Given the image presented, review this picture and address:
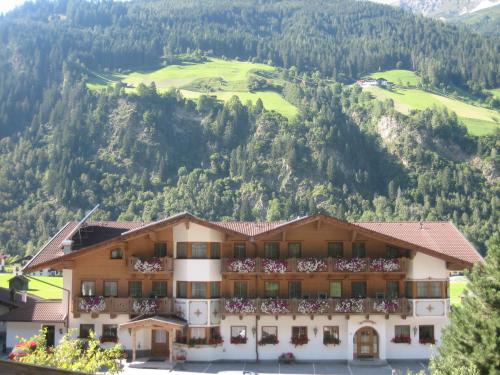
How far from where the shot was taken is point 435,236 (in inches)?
1893

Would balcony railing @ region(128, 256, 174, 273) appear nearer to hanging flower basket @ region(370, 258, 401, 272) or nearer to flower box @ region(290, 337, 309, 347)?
flower box @ region(290, 337, 309, 347)

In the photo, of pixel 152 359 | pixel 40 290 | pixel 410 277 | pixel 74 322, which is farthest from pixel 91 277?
pixel 40 290

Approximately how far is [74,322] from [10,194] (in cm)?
15428

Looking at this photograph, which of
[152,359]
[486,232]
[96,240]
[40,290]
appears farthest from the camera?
[486,232]

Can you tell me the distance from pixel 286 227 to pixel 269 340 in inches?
258

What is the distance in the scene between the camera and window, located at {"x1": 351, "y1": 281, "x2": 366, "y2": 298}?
4366 cm

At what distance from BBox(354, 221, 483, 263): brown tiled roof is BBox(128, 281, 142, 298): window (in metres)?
14.1

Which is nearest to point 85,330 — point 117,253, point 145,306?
point 145,306

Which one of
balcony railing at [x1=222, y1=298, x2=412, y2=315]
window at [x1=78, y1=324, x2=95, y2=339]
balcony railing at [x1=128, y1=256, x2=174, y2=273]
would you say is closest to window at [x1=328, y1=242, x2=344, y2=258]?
balcony railing at [x1=222, y1=298, x2=412, y2=315]

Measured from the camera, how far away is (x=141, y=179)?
195 meters

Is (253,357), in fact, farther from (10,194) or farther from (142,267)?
(10,194)

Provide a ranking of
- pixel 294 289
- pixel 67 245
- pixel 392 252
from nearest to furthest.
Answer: pixel 294 289, pixel 392 252, pixel 67 245

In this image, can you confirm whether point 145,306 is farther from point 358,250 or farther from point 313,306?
point 358,250

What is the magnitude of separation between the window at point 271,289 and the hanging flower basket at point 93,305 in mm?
9235
